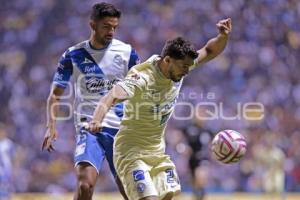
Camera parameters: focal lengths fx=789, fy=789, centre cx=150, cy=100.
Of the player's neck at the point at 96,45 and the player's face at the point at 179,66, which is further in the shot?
the player's neck at the point at 96,45

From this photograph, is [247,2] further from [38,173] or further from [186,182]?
[38,173]

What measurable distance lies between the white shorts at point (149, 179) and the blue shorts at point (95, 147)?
0.61m

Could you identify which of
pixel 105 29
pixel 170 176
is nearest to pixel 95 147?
pixel 170 176

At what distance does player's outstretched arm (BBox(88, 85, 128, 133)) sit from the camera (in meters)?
5.96

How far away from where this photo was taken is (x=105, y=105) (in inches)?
243

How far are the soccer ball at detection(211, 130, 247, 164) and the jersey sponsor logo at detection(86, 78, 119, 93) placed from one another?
124 cm

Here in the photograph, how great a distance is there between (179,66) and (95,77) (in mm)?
1477

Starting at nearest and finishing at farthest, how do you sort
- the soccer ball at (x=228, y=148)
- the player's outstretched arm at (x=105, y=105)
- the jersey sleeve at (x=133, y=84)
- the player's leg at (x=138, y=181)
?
the player's outstretched arm at (x=105, y=105) → the jersey sleeve at (x=133, y=84) → the player's leg at (x=138, y=181) → the soccer ball at (x=228, y=148)

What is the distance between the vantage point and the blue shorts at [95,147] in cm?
740

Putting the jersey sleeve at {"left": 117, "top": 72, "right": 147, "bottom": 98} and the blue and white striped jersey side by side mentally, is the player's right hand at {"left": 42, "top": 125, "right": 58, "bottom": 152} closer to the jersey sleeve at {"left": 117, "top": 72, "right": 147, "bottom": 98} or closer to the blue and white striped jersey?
the blue and white striped jersey

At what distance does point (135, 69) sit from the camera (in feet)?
21.8

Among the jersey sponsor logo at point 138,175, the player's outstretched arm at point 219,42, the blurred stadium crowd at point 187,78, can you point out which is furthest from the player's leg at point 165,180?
the blurred stadium crowd at point 187,78

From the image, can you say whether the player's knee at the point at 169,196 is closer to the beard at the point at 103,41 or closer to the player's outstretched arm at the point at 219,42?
the player's outstretched arm at the point at 219,42

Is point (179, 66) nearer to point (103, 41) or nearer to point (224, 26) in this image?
point (224, 26)
